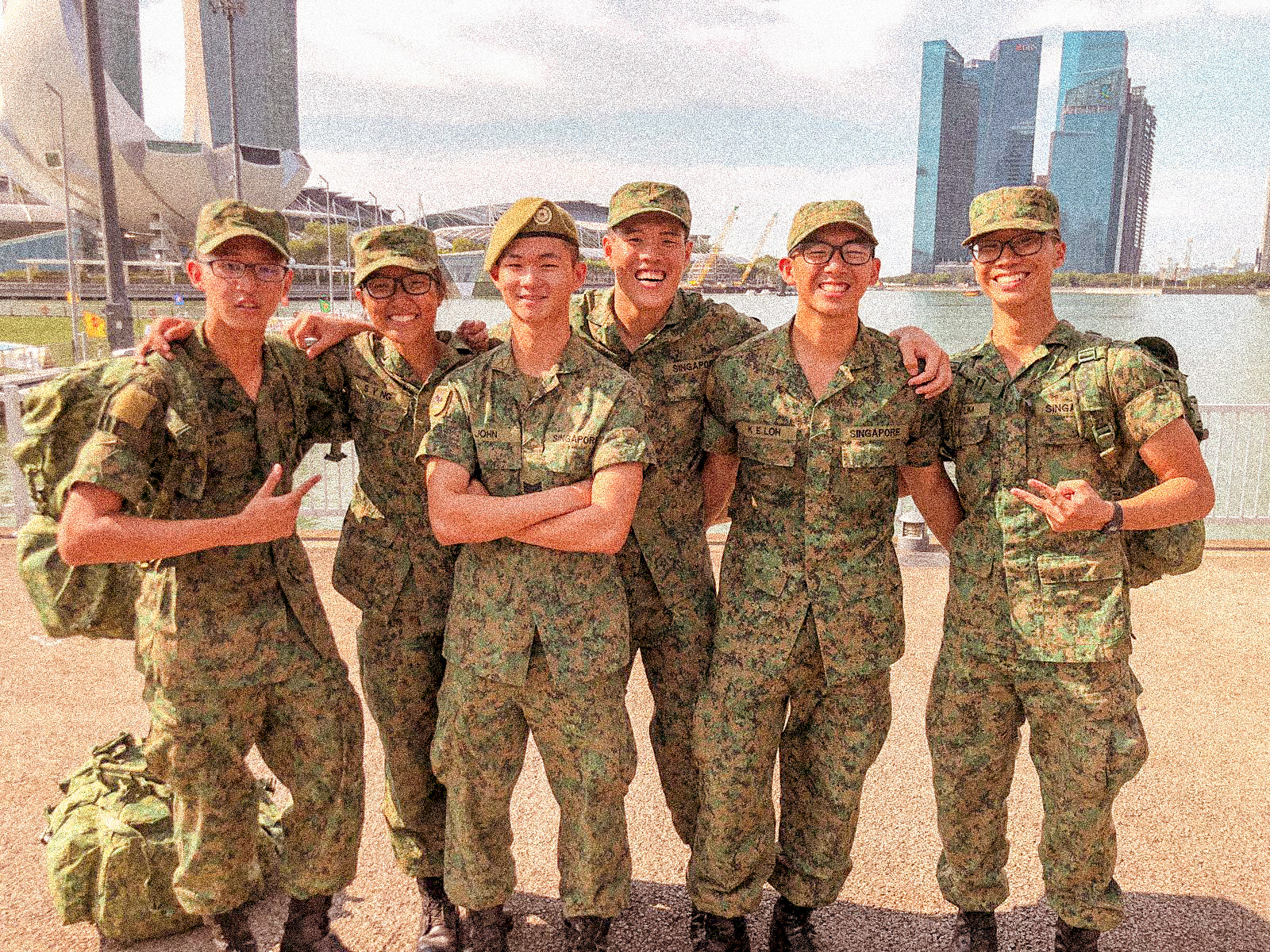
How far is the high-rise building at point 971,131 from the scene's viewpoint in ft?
338

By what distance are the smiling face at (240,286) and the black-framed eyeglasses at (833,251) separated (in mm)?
1592

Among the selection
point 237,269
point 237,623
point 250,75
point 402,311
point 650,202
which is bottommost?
point 237,623

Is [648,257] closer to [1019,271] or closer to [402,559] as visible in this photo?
[1019,271]

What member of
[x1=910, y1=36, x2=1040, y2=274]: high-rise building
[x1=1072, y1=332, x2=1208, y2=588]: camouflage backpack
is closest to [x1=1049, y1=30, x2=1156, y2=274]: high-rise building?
[x1=910, y1=36, x2=1040, y2=274]: high-rise building

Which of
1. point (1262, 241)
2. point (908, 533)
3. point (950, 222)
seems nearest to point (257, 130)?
point (950, 222)

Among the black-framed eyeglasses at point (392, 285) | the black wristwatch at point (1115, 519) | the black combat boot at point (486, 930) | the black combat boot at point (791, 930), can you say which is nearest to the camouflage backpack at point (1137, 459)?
the black wristwatch at point (1115, 519)

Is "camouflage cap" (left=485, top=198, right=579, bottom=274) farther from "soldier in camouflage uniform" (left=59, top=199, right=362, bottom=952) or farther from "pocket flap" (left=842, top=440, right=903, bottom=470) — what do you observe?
"pocket flap" (left=842, top=440, right=903, bottom=470)

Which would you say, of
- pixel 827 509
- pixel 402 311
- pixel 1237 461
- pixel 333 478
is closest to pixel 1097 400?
pixel 827 509

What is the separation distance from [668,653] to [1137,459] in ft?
5.37

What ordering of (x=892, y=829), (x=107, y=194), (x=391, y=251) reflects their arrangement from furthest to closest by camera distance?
(x=107, y=194) < (x=892, y=829) < (x=391, y=251)

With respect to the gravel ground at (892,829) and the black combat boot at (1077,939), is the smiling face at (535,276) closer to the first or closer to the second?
the gravel ground at (892,829)

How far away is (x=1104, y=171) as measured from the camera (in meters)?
111

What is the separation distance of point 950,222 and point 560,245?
104993mm

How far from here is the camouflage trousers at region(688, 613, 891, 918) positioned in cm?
264
